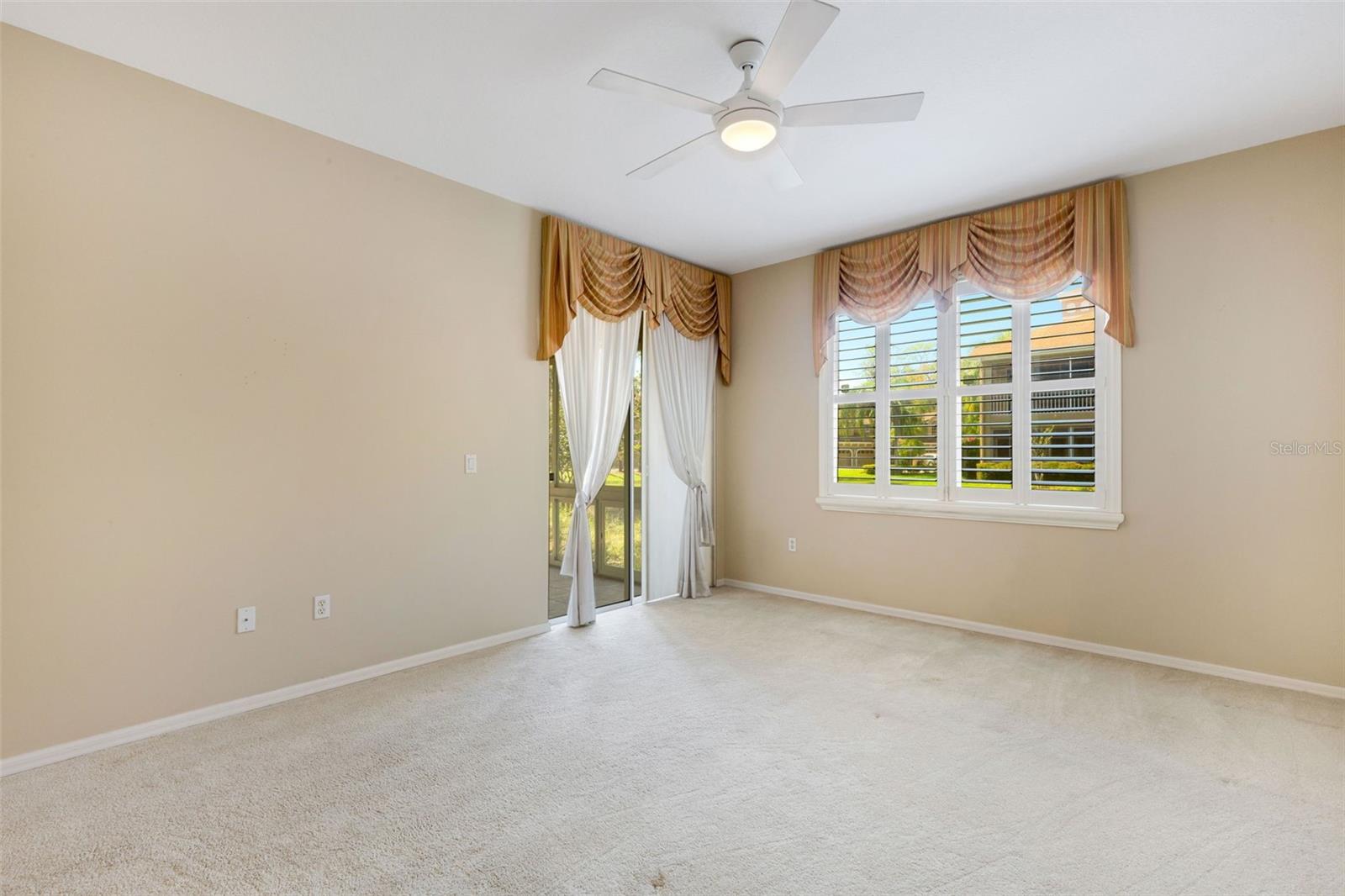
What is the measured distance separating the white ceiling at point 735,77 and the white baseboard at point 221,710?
267cm

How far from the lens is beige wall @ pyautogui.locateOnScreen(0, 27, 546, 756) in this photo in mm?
2408

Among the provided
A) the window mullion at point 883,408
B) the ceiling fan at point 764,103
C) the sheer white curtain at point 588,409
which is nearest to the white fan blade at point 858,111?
the ceiling fan at point 764,103

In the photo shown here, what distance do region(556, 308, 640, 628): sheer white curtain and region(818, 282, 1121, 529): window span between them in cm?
157

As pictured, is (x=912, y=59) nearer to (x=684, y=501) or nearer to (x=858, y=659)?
(x=858, y=659)

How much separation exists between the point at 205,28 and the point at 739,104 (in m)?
1.99

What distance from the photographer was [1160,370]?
11.5 ft

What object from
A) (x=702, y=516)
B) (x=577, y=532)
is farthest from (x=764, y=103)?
(x=702, y=516)

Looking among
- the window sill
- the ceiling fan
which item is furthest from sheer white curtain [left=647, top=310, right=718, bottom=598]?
the ceiling fan

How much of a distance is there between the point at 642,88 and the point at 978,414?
3.05 meters

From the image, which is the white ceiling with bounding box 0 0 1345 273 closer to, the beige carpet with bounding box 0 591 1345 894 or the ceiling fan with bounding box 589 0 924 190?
the ceiling fan with bounding box 589 0 924 190

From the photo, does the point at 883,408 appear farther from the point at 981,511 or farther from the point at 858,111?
the point at 858,111

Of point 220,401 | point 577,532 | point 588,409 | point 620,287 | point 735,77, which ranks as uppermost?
point 735,77

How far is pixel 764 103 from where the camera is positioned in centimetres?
240

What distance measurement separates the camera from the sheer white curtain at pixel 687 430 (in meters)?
5.04
